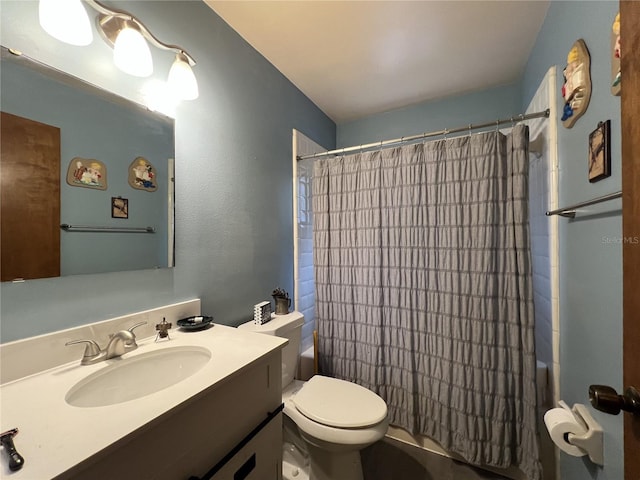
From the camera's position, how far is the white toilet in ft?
3.62

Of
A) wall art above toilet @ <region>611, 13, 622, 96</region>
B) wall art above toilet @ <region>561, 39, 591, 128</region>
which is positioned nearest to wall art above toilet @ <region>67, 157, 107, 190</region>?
wall art above toilet @ <region>611, 13, 622, 96</region>

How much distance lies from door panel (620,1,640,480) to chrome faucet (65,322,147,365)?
1.26 metres

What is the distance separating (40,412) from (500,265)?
178 cm

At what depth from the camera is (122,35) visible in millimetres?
913

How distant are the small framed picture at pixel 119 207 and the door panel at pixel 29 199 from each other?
149 mm

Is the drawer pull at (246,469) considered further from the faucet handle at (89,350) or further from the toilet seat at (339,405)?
the faucet handle at (89,350)

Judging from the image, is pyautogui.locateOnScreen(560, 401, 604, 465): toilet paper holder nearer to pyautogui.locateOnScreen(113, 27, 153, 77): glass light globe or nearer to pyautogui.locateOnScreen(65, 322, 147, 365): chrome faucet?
pyautogui.locateOnScreen(65, 322, 147, 365): chrome faucet

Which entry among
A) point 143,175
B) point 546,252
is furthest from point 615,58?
point 143,175

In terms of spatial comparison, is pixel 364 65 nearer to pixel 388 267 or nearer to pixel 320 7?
pixel 320 7

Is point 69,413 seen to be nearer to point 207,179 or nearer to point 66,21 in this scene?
point 207,179

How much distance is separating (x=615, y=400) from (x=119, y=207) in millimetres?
1450

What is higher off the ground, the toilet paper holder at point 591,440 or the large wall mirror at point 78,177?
the large wall mirror at point 78,177

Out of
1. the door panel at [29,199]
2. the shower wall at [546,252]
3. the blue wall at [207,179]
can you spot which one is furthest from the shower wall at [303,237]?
the shower wall at [546,252]

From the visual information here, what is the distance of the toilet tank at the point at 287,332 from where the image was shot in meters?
1.40
